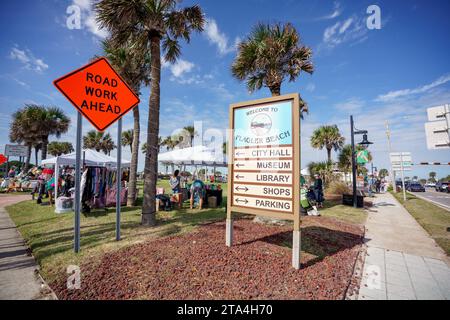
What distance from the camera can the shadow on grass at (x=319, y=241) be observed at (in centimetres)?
435

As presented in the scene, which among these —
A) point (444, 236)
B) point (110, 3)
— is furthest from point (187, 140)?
point (444, 236)

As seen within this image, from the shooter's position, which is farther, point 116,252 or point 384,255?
point 384,255

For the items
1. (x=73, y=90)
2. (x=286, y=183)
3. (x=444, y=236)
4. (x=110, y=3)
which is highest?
(x=110, y=3)

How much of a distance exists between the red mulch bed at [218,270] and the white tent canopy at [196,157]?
6.29 m

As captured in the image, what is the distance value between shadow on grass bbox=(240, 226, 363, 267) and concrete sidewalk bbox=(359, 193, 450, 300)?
1.52ft

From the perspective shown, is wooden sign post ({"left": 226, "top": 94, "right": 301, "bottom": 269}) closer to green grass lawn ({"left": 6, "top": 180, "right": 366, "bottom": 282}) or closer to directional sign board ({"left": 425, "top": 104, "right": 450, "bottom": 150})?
green grass lawn ({"left": 6, "top": 180, "right": 366, "bottom": 282})

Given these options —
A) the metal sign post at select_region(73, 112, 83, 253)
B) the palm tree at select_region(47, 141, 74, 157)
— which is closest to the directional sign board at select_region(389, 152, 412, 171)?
the metal sign post at select_region(73, 112, 83, 253)

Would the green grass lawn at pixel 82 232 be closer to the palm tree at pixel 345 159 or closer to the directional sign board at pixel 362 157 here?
the directional sign board at pixel 362 157

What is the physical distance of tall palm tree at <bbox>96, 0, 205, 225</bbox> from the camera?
5.92 metres

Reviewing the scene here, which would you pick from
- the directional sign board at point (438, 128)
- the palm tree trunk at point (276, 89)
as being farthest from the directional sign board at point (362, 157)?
the palm tree trunk at point (276, 89)

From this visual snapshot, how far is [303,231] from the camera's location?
18.9 feet

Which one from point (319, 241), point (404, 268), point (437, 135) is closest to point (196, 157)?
point (319, 241)
